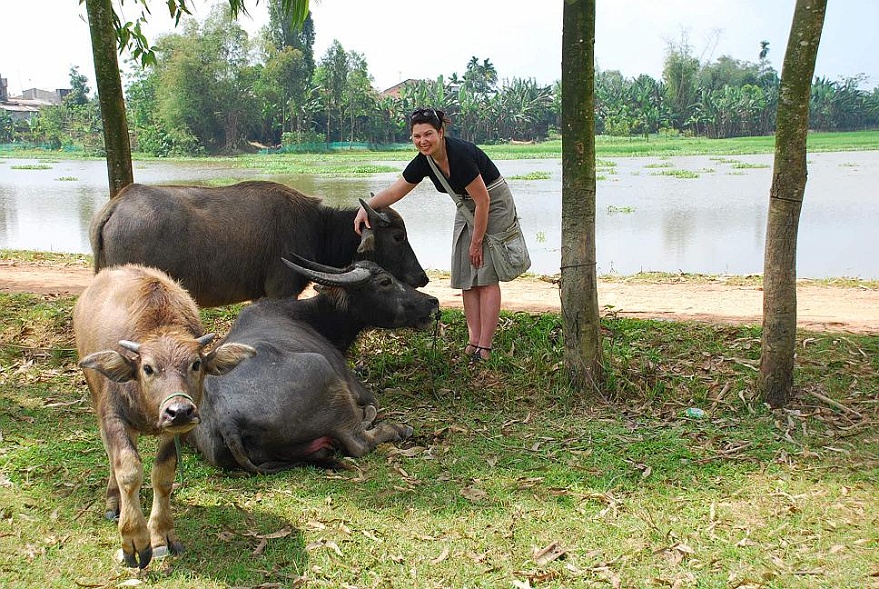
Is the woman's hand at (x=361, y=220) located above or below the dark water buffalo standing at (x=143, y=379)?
above

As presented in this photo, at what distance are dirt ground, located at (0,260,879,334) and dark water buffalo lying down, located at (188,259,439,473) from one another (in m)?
2.56

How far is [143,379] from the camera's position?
302 centimetres

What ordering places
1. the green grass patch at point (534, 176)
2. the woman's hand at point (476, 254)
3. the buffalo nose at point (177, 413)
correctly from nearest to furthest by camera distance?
the buffalo nose at point (177, 413) < the woman's hand at point (476, 254) < the green grass patch at point (534, 176)

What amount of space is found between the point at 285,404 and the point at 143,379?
1.08m

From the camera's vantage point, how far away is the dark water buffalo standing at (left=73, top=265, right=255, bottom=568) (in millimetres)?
2980

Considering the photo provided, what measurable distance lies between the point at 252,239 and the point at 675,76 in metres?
60.5

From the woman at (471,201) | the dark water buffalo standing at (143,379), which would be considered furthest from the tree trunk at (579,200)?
the dark water buffalo standing at (143,379)

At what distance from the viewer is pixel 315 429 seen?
4.11m

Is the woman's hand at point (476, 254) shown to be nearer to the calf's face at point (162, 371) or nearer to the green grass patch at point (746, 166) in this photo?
the calf's face at point (162, 371)

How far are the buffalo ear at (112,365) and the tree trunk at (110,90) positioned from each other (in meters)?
3.63

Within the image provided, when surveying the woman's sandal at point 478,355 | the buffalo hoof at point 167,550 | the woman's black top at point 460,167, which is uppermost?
the woman's black top at point 460,167

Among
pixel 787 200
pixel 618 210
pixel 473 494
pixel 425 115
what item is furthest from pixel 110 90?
pixel 618 210

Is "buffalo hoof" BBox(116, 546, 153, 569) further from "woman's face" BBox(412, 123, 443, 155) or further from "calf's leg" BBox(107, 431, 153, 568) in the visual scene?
"woman's face" BBox(412, 123, 443, 155)

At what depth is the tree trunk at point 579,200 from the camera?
15.4 ft
